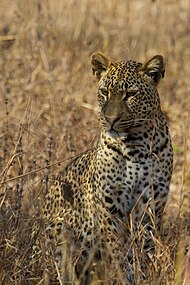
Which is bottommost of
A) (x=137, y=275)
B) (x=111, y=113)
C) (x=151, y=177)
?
(x=137, y=275)

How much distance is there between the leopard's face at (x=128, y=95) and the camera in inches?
236

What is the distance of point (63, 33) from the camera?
10930mm

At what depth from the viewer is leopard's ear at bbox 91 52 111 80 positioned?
6.33 metres

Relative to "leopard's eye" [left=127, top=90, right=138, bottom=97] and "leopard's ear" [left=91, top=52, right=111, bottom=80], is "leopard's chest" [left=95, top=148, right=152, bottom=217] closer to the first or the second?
"leopard's eye" [left=127, top=90, right=138, bottom=97]

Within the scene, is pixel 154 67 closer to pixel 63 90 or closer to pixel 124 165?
pixel 124 165

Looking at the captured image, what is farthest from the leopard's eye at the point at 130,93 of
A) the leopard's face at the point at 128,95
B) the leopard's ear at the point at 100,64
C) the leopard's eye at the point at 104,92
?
the leopard's ear at the point at 100,64

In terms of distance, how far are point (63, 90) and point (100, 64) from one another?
9.48ft

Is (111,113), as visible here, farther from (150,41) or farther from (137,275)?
(150,41)

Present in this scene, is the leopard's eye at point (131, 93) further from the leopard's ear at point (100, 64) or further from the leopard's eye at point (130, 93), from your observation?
the leopard's ear at point (100, 64)

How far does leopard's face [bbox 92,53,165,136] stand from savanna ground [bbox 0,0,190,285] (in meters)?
0.29

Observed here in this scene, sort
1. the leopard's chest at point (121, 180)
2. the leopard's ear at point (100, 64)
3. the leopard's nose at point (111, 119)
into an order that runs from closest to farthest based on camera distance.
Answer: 1. the leopard's nose at point (111, 119)
2. the leopard's chest at point (121, 180)
3. the leopard's ear at point (100, 64)

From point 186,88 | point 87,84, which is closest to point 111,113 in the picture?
point 87,84

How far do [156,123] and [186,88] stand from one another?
430 centimetres

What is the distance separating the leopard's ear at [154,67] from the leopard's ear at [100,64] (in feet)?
0.86
